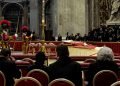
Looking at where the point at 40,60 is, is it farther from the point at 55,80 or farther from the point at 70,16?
the point at 70,16

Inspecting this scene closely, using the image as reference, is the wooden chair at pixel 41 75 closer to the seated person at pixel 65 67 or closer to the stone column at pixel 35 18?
the seated person at pixel 65 67

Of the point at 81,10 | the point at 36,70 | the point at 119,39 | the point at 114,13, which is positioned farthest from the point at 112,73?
the point at 81,10

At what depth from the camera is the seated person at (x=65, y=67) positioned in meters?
8.04

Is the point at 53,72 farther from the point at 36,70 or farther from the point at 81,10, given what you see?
the point at 81,10

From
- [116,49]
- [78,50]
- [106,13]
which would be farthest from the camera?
Result: [106,13]

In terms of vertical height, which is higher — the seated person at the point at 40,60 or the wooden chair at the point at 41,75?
the seated person at the point at 40,60

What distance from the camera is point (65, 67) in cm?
810

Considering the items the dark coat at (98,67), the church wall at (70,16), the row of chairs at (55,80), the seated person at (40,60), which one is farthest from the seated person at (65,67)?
the church wall at (70,16)

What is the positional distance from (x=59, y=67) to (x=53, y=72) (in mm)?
173

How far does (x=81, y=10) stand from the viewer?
40.5m

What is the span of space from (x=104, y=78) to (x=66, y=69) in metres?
0.89

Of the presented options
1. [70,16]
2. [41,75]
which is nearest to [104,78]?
[41,75]

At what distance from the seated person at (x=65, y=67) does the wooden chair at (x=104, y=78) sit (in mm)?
414

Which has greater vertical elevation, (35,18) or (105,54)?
(35,18)
